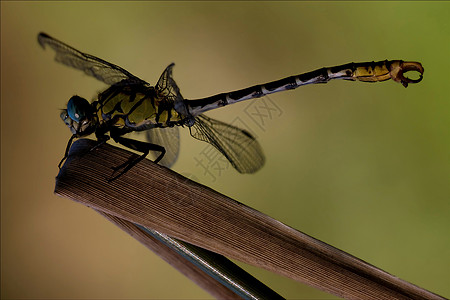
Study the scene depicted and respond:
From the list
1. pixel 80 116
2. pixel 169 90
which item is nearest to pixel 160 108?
pixel 169 90

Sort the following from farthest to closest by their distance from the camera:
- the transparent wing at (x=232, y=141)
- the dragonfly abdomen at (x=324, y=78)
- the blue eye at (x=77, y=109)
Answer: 1. the transparent wing at (x=232, y=141)
2. the blue eye at (x=77, y=109)
3. the dragonfly abdomen at (x=324, y=78)

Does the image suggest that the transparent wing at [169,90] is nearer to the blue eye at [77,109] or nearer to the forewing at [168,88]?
the forewing at [168,88]

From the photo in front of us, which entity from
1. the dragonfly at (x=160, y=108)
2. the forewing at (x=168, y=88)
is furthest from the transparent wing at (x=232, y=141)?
the forewing at (x=168, y=88)

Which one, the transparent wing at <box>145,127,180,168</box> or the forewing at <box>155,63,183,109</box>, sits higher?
the forewing at <box>155,63,183,109</box>

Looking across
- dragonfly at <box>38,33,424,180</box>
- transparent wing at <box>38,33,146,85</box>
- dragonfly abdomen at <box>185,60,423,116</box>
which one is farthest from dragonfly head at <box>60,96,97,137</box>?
dragonfly abdomen at <box>185,60,423,116</box>

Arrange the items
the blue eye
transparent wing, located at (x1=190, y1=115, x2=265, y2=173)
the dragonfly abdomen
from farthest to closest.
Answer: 1. transparent wing, located at (x1=190, y1=115, x2=265, y2=173)
2. the blue eye
3. the dragonfly abdomen

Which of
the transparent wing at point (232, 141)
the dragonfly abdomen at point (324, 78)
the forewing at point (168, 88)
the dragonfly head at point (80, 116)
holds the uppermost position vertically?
the dragonfly abdomen at point (324, 78)

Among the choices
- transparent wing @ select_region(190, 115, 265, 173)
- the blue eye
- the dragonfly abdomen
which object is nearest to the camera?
the dragonfly abdomen

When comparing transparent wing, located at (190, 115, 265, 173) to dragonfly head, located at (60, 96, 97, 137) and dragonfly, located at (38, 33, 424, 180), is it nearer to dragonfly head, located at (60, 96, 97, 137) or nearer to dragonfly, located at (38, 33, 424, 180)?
dragonfly, located at (38, 33, 424, 180)

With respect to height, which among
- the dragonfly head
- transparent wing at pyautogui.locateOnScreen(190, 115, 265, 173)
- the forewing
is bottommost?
the dragonfly head
